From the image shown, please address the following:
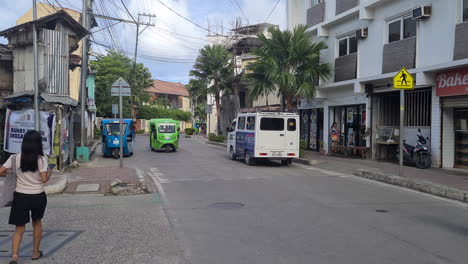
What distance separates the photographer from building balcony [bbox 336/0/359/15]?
19095 mm

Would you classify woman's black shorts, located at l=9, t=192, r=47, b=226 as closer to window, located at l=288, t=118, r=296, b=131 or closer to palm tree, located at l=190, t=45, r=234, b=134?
window, located at l=288, t=118, r=296, b=131

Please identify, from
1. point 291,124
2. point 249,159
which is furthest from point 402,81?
point 249,159

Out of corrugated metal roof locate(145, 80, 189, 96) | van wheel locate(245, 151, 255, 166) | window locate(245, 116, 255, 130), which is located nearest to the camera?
window locate(245, 116, 255, 130)

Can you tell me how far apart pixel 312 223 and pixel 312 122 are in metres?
18.1

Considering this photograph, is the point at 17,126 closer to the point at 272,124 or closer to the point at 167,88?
the point at 272,124

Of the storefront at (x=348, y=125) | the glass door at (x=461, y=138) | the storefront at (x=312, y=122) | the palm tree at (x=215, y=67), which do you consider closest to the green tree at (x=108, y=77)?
the palm tree at (x=215, y=67)

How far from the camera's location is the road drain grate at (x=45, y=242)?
18.7 ft

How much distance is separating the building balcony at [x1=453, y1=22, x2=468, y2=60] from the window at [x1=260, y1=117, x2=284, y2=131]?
686 cm

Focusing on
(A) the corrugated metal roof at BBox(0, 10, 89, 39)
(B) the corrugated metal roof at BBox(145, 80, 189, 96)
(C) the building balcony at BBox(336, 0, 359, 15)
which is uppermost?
(B) the corrugated metal roof at BBox(145, 80, 189, 96)

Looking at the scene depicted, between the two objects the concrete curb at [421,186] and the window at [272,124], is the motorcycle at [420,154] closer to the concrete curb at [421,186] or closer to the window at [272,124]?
the concrete curb at [421,186]

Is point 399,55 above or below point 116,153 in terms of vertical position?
above

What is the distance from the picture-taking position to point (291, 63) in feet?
67.9

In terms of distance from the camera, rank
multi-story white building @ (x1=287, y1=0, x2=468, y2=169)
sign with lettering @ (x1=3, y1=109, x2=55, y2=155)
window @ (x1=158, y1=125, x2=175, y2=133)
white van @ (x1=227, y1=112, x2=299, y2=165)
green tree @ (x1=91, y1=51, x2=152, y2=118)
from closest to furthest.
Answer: sign with lettering @ (x1=3, y1=109, x2=55, y2=155) → multi-story white building @ (x1=287, y1=0, x2=468, y2=169) → white van @ (x1=227, y1=112, x2=299, y2=165) → window @ (x1=158, y1=125, x2=175, y2=133) → green tree @ (x1=91, y1=51, x2=152, y2=118)

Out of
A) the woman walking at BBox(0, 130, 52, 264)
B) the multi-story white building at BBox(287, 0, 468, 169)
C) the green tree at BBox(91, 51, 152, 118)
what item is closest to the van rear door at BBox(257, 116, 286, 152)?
the multi-story white building at BBox(287, 0, 468, 169)
